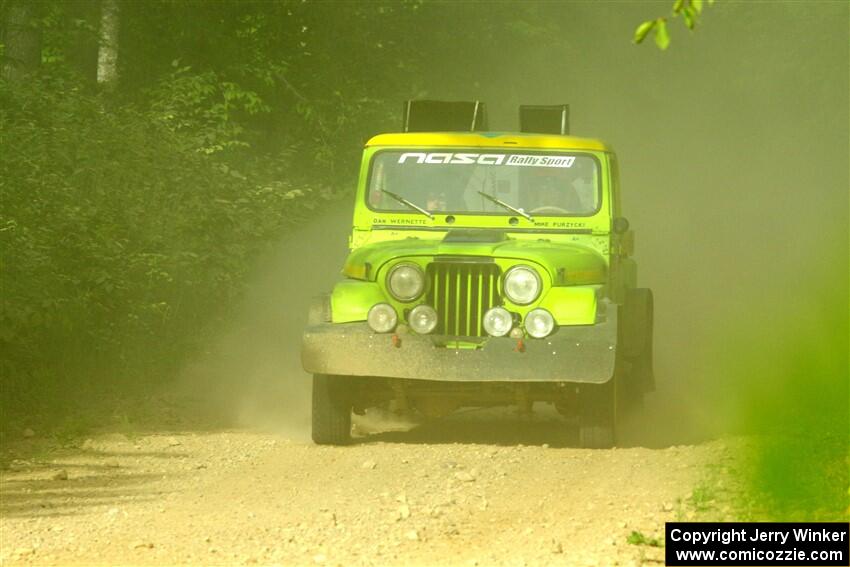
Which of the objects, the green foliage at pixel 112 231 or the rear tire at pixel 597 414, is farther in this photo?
the green foliage at pixel 112 231

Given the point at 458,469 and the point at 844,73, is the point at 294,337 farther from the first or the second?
the point at 844,73

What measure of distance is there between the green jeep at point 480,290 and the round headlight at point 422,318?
0.01 metres

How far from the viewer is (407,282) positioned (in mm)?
11094

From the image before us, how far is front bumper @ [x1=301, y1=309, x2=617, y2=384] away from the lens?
421 inches

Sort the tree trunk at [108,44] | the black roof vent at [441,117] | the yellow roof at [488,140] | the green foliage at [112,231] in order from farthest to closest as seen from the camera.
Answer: the tree trunk at [108,44] → the black roof vent at [441,117] → the green foliage at [112,231] → the yellow roof at [488,140]

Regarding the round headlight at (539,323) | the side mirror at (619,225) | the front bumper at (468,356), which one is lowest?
the front bumper at (468,356)

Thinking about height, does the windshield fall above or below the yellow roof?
below

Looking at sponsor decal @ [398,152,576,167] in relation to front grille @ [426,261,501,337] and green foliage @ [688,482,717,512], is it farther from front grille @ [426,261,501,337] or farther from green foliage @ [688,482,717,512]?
green foliage @ [688,482,717,512]

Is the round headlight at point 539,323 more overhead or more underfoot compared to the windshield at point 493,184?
more underfoot

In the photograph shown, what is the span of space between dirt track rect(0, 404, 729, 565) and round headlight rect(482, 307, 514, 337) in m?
0.78

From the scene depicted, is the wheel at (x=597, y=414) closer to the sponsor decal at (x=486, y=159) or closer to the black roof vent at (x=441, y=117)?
the sponsor decal at (x=486, y=159)

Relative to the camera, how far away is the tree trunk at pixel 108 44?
20500 mm

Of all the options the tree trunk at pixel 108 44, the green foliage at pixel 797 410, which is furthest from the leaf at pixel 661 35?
the tree trunk at pixel 108 44

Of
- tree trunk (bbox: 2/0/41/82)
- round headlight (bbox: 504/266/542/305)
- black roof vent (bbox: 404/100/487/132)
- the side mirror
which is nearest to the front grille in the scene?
round headlight (bbox: 504/266/542/305)
